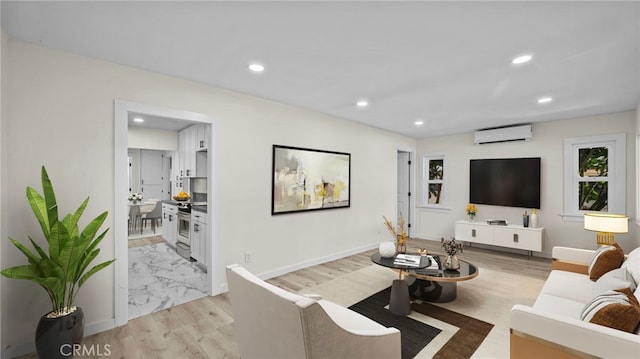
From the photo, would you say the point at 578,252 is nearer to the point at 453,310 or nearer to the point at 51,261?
the point at 453,310

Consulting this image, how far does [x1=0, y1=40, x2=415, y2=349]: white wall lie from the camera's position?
84.7 inches

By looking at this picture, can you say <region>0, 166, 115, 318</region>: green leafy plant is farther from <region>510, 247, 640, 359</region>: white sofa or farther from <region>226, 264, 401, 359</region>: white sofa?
<region>510, 247, 640, 359</region>: white sofa

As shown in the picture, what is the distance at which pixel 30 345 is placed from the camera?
2166 mm

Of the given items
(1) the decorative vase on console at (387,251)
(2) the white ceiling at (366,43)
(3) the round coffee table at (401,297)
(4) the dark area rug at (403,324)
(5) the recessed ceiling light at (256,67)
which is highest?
(5) the recessed ceiling light at (256,67)

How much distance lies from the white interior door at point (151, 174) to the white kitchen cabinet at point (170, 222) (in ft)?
8.93

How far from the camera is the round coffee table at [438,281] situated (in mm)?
2785

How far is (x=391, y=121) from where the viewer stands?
4.97m

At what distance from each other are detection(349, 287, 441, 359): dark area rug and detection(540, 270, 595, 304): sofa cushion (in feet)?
3.54

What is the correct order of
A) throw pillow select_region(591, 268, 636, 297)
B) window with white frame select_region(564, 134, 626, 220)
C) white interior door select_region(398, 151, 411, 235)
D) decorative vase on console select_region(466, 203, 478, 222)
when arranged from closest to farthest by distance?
throw pillow select_region(591, 268, 636, 297) → window with white frame select_region(564, 134, 626, 220) → decorative vase on console select_region(466, 203, 478, 222) → white interior door select_region(398, 151, 411, 235)

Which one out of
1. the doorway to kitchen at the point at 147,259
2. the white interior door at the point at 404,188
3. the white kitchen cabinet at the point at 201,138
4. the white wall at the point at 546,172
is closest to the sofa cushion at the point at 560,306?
the white wall at the point at 546,172

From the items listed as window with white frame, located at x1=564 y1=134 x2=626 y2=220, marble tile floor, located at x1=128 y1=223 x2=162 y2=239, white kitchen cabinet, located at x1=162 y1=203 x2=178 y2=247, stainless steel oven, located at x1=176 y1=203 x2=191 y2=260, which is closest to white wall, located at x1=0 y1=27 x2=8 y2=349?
stainless steel oven, located at x1=176 y1=203 x2=191 y2=260

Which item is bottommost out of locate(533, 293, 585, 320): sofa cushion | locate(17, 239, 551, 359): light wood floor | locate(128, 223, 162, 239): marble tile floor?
locate(17, 239, 551, 359): light wood floor

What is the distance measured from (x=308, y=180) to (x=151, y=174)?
20.4 feet

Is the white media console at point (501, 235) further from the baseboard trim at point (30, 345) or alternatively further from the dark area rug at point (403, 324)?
the baseboard trim at point (30, 345)
